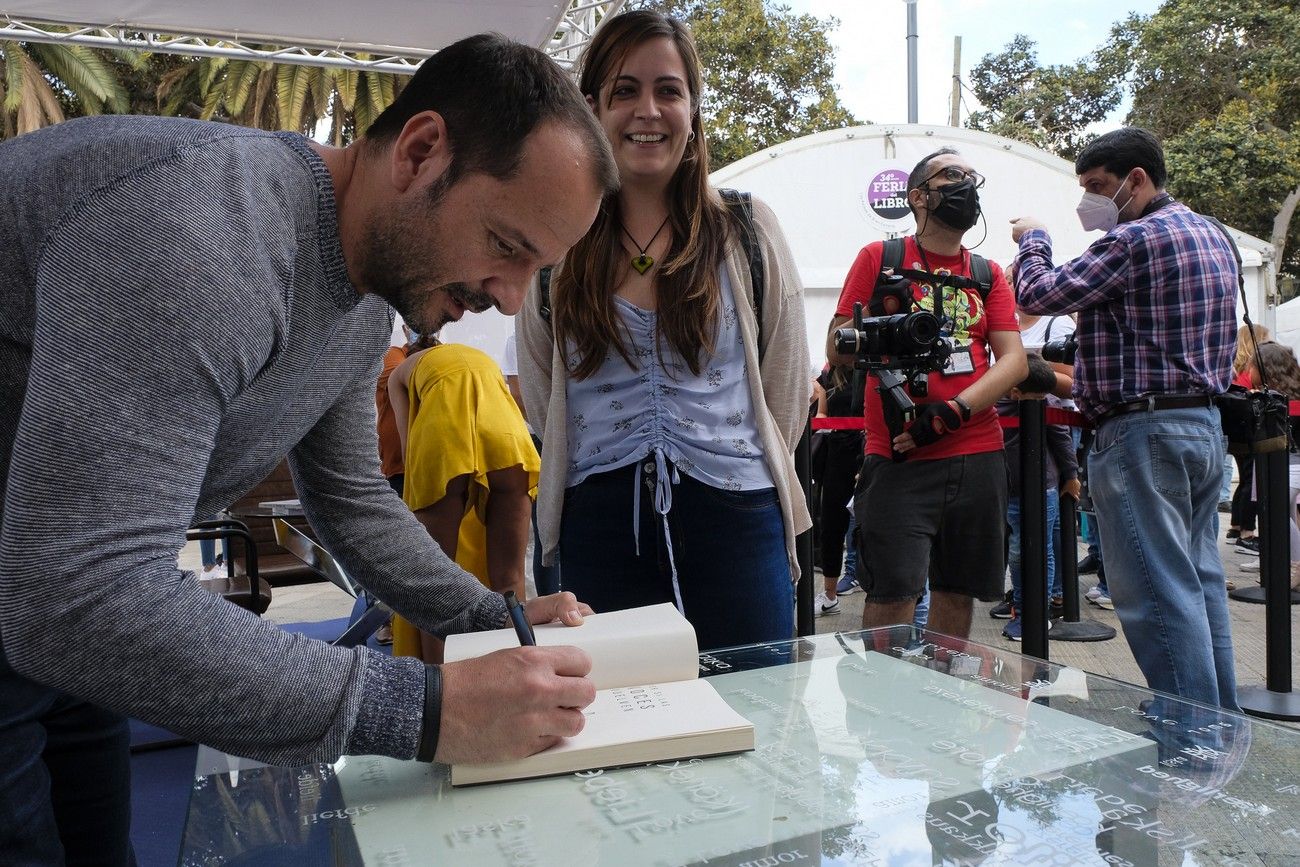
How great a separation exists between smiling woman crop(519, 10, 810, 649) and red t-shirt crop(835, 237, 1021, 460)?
3.14 feet

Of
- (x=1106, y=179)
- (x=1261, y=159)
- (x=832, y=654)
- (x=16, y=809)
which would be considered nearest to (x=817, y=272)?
(x=1106, y=179)

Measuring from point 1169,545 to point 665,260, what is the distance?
1659mm

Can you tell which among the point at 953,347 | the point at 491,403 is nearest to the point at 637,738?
the point at 491,403

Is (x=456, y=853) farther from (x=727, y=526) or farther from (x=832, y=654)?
(x=727, y=526)

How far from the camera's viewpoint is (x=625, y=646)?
1175 mm

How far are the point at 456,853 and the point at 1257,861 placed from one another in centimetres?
62

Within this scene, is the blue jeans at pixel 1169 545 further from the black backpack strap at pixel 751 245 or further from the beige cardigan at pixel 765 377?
the black backpack strap at pixel 751 245

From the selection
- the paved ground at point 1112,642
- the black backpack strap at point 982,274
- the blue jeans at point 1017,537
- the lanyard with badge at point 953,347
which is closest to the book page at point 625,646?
the lanyard with badge at point 953,347

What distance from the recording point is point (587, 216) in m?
1.12

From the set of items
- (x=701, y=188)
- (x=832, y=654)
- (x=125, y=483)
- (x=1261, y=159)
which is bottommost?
(x=832, y=654)

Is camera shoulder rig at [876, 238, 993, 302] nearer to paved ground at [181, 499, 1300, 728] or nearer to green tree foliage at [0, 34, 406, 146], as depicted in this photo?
paved ground at [181, 499, 1300, 728]

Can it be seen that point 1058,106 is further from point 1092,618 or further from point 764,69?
point 1092,618

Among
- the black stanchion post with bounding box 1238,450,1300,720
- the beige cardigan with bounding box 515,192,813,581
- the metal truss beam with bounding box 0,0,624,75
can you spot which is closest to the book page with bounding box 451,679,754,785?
the beige cardigan with bounding box 515,192,813,581

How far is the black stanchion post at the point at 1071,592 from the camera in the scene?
12.0ft
